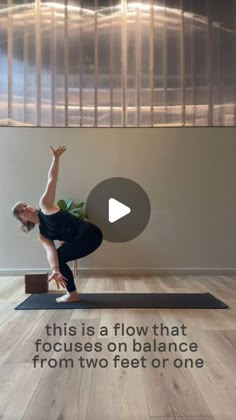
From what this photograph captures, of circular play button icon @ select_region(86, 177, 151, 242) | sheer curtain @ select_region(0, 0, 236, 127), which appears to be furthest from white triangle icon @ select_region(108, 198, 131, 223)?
sheer curtain @ select_region(0, 0, 236, 127)

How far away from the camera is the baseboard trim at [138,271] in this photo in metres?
5.29

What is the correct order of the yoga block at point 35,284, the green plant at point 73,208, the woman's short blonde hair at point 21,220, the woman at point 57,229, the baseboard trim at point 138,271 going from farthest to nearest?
1. the baseboard trim at point 138,271
2. the green plant at point 73,208
3. the yoga block at point 35,284
4. the woman's short blonde hair at point 21,220
5. the woman at point 57,229

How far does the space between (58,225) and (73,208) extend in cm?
194

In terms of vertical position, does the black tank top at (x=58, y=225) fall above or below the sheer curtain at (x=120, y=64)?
below

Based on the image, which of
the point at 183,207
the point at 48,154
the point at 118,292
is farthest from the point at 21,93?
the point at 118,292

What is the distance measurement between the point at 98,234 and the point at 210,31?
3.48 m

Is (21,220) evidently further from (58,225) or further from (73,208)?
(73,208)

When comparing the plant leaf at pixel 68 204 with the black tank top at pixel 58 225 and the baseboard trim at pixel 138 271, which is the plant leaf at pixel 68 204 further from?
the black tank top at pixel 58 225

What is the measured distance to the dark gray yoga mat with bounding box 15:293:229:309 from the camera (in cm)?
328

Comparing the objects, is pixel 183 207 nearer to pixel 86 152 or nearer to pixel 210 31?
pixel 86 152

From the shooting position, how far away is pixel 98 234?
3.42 m

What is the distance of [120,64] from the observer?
213 inches

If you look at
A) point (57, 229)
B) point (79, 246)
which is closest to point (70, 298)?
point (79, 246)

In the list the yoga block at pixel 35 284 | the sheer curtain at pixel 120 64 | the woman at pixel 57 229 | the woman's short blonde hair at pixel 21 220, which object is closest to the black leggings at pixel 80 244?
the woman at pixel 57 229
